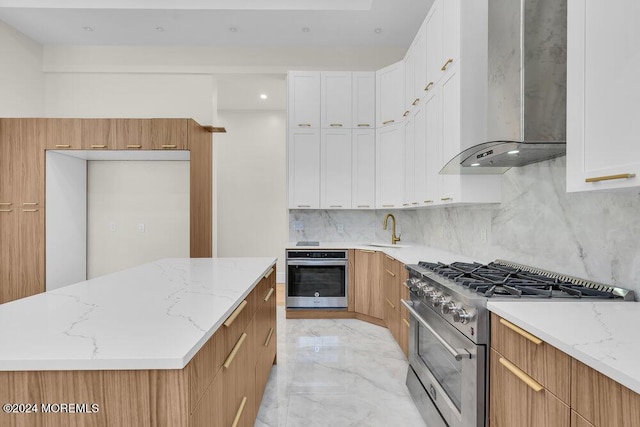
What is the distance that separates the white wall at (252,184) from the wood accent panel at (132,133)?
225 cm

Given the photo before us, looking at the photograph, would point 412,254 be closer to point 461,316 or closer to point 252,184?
point 461,316

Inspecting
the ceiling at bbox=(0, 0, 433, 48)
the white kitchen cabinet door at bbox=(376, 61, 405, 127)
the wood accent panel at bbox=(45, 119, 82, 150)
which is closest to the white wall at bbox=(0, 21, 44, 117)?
the ceiling at bbox=(0, 0, 433, 48)

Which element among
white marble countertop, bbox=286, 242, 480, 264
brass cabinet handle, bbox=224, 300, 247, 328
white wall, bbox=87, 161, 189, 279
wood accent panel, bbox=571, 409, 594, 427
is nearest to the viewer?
wood accent panel, bbox=571, 409, 594, 427

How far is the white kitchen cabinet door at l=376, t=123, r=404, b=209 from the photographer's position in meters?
3.72

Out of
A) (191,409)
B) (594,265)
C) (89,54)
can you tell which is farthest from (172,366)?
(89,54)

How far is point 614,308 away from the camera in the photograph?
1192 mm

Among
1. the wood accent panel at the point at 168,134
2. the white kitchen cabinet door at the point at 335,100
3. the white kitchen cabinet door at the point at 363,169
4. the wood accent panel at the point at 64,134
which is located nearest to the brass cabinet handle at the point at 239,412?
the white kitchen cabinet door at the point at 363,169

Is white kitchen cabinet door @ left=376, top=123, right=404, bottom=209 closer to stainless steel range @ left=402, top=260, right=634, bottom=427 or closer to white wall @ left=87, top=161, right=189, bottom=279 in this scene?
stainless steel range @ left=402, top=260, right=634, bottom=427

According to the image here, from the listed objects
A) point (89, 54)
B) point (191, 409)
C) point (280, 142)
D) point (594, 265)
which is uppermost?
point (89, 54)

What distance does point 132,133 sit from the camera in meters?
3.57

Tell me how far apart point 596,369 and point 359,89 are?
3.77m

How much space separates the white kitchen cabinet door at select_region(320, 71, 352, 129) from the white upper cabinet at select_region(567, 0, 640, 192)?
2870 mm

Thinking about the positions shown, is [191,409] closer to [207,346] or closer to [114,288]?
[207,346]

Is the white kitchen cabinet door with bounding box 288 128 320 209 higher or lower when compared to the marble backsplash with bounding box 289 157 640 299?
higher
